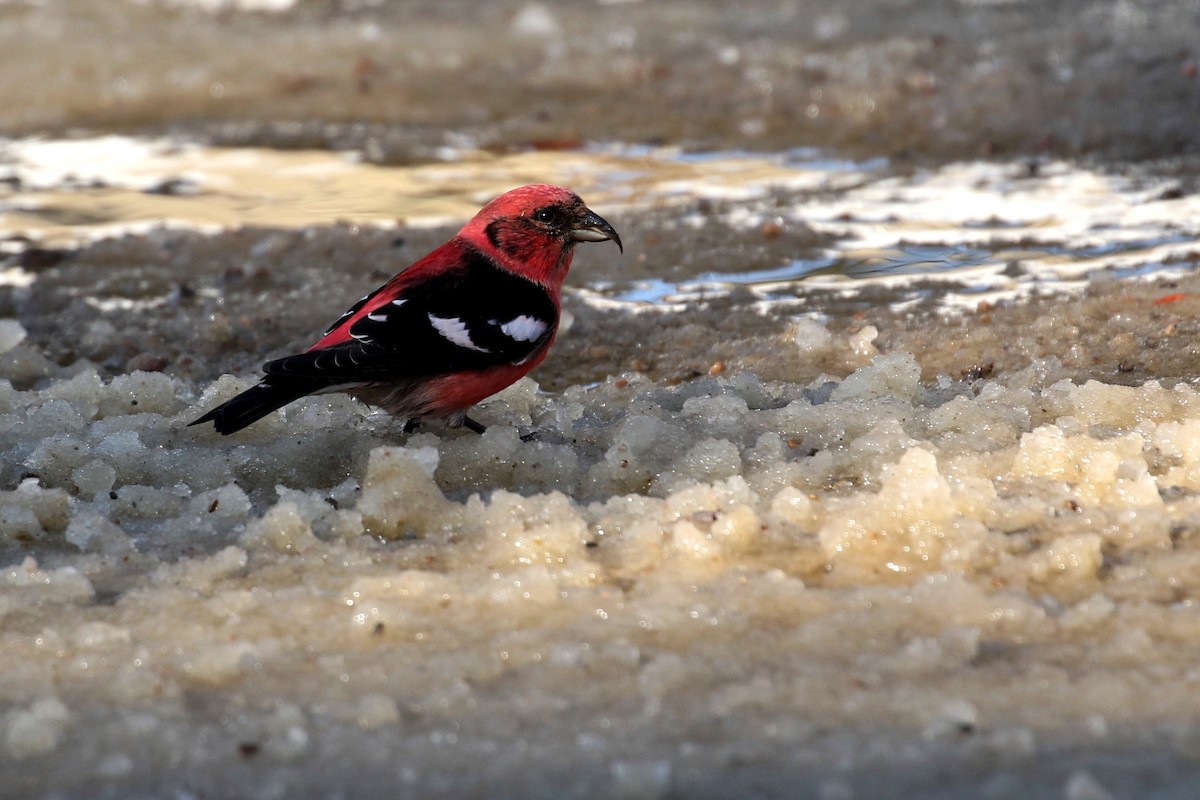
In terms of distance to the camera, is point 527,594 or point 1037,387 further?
point 1037,387

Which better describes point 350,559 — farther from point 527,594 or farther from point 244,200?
point 244,200

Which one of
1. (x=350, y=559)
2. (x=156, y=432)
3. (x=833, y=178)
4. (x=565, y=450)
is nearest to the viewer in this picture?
(x=350, y=559)

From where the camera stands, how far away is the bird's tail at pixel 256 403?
3512 mm

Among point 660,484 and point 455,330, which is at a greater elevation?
point 455,330

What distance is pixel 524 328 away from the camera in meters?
3.96

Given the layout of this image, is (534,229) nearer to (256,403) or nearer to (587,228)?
(587,228)

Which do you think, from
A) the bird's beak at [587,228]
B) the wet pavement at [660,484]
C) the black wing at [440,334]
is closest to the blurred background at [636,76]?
the wet pavement at [660,484]

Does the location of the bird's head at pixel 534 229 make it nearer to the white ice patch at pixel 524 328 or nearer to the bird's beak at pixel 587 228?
the bird's beak at pixel 587 228

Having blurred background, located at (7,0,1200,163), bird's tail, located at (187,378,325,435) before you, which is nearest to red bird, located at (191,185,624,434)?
bird's tail, located at (187,378,325,435)

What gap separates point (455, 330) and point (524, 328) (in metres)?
0.21

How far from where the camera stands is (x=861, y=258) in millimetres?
5793

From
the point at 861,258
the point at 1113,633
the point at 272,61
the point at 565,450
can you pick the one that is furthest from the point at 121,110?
the point at 1113,633

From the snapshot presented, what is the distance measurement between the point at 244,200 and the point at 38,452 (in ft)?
11.8

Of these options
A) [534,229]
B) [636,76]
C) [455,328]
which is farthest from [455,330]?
[636,76]
